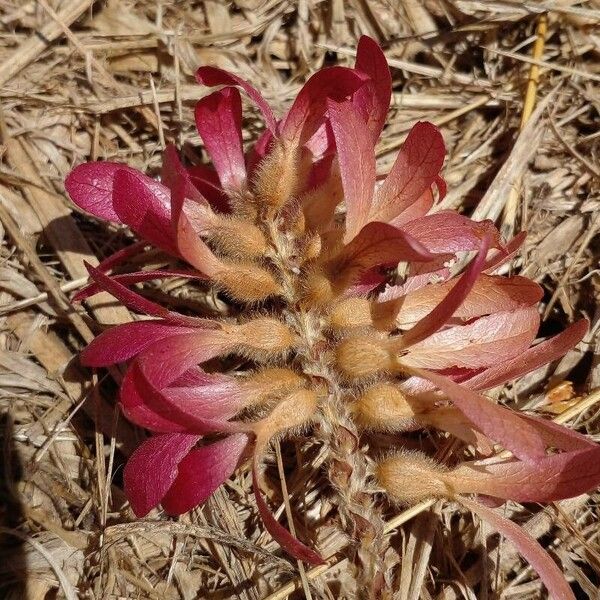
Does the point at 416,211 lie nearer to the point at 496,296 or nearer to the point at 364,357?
the point at 496,296

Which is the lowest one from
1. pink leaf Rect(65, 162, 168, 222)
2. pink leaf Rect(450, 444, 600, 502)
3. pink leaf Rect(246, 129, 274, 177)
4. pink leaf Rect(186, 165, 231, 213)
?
pink leaf Rect(450, 444, 600, 502)

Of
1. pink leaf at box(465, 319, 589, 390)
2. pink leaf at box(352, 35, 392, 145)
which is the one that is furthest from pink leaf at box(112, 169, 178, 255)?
pink leaf at box(465, 319, 589, 390)

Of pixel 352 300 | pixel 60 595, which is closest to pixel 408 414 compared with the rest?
pixel 352 300

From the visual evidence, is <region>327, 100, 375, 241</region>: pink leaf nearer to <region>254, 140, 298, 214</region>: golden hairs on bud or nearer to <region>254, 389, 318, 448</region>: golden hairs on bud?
<region>254, 140, 298, 214</region>: golden hairs on bud

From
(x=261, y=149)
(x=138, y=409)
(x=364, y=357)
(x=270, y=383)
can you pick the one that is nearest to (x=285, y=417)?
(x=270, y=383)

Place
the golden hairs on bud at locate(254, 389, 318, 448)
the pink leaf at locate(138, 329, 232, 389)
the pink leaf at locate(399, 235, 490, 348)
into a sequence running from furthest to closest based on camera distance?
the golden hairs on bud at locate(254, 389, 318, 448) < the pink leaf at locate(138, 329, 232, 389) < the pink leaf at locate(399, 235, 490, 348)

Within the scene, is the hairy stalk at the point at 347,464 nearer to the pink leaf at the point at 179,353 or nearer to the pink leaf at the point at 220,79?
the pink leaf at the point at 179,353
